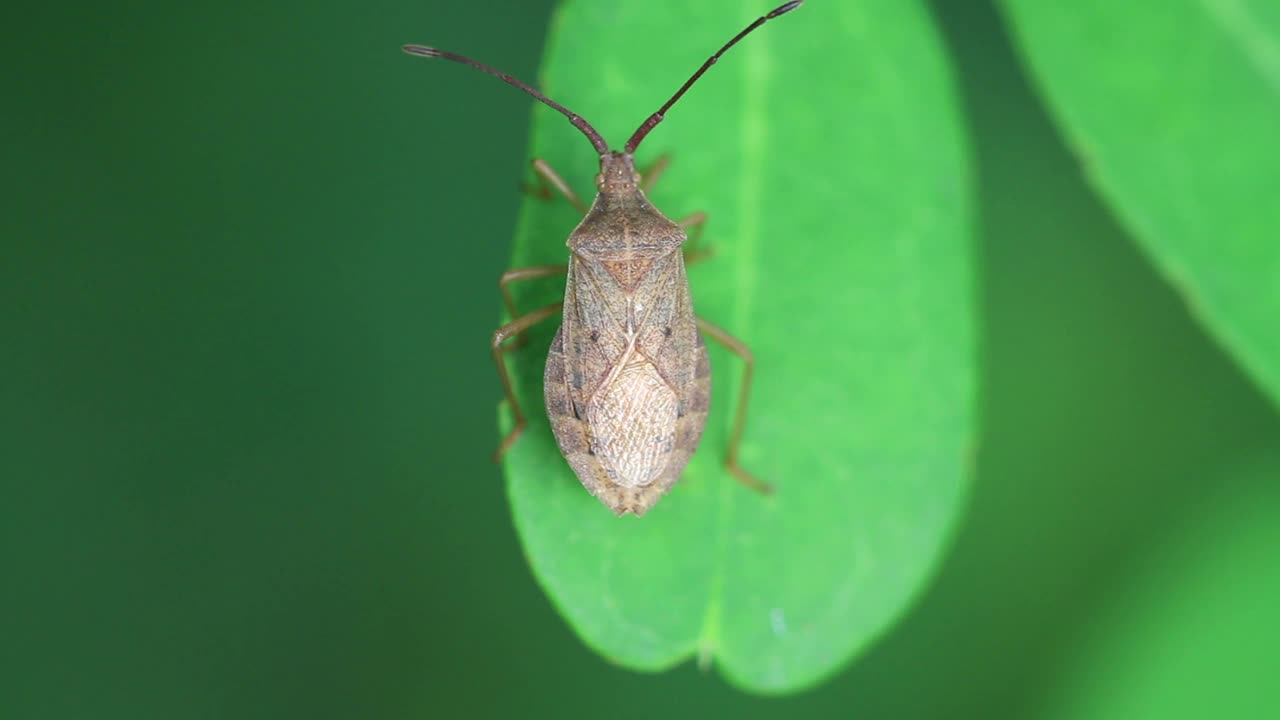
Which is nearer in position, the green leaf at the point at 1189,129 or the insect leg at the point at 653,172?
the green leaf at the point at 1189,129

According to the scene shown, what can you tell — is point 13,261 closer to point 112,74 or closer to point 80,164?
point 80,164

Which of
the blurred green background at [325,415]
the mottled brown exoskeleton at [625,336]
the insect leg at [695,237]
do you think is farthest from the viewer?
the blurred green background at [325,415]

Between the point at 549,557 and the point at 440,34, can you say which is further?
the point at 440,34

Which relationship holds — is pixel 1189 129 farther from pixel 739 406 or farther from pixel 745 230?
pixel 739 406

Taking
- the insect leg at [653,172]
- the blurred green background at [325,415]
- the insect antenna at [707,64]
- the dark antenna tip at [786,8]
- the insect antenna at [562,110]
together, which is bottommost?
the blurred green background at [325,415]

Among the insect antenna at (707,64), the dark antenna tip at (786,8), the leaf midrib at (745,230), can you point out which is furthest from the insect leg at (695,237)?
the dark antenna tip at (786,8)

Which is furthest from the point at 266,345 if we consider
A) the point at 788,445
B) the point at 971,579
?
the point at 971,579

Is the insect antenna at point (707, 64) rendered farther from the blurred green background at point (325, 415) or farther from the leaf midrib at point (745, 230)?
the blurred green background at point (325, 415)
